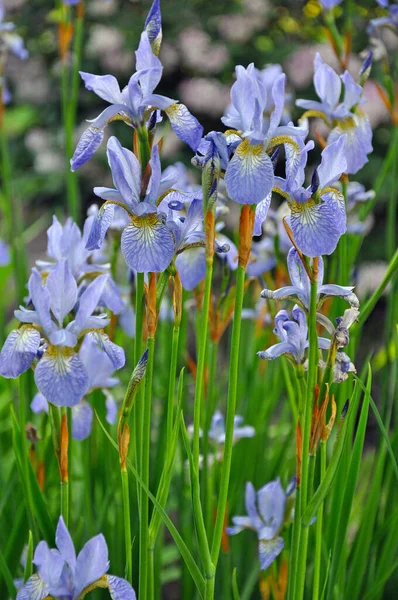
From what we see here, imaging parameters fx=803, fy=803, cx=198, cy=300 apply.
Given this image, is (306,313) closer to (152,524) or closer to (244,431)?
(152,524)

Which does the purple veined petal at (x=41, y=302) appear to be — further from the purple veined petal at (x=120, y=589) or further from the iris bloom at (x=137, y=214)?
the purple veined petal at (x=120, y=589)

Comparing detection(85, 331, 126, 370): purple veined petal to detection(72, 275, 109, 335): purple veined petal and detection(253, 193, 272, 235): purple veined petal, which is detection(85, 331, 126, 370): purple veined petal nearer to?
detection(72, 275, 109, 335): purple veined petal

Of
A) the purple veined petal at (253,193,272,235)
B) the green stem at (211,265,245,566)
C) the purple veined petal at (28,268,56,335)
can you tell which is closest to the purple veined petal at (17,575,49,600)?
the green stem at (211,265,245,566)

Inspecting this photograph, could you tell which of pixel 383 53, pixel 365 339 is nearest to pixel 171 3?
pixel 365 339

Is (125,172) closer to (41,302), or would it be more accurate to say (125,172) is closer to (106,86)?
(106,86)

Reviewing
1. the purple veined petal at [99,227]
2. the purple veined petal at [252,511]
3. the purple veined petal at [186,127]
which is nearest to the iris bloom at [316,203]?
the purple veined petal at [186,127]

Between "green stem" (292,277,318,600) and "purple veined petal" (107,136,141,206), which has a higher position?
"purple veined petal" (107,136,141,206)

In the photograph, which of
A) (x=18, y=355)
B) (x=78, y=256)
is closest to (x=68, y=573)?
(x=18, y=355)
